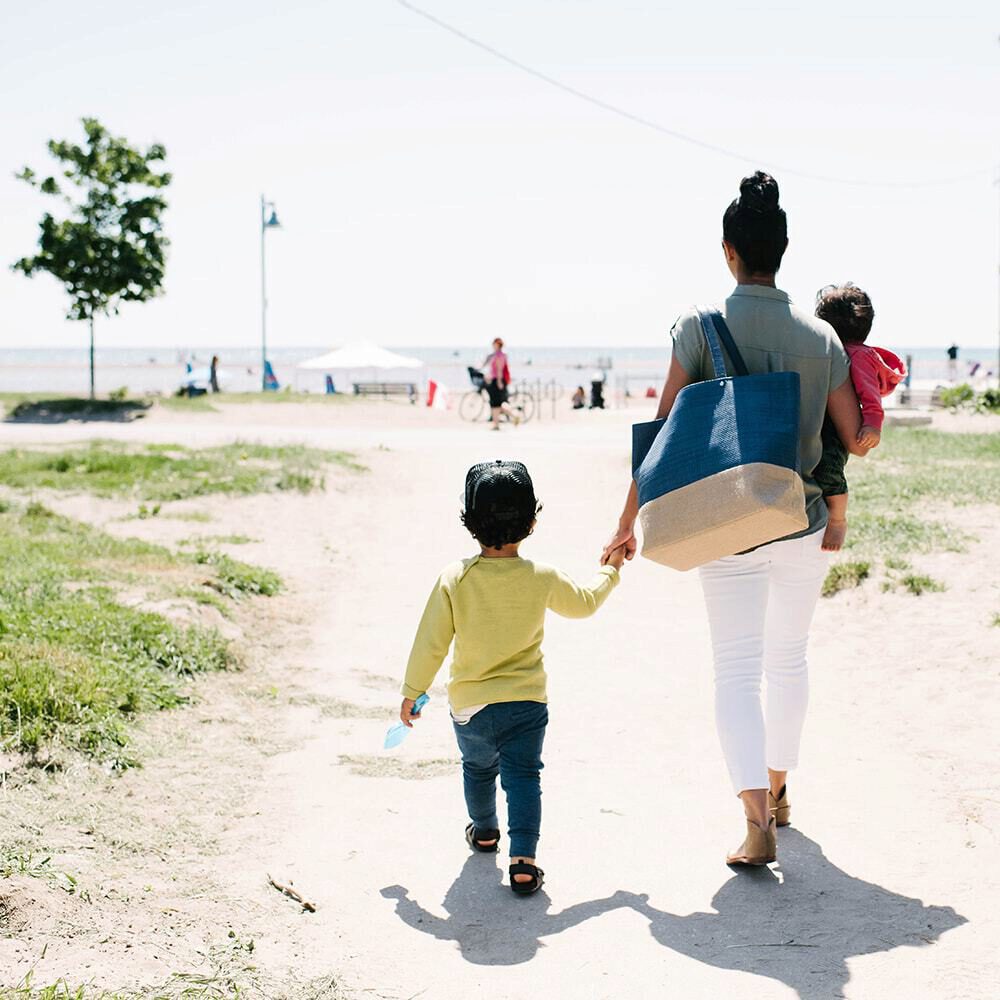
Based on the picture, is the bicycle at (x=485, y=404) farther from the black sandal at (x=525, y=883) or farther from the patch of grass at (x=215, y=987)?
the patch of grass at (x=215, y=987)

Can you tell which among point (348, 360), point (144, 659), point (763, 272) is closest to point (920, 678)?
point (763, 272)

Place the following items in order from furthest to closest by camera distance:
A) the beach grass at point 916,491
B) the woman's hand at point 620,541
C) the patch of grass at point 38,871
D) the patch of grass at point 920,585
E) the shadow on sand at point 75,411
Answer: the shadow on sand at point 75,411 → the beach grass at point 916,491 → the patch of grass at point 920,585 → the woman's hand at point 620,541 → the patch of grass at point 38,871

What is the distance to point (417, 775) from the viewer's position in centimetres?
524

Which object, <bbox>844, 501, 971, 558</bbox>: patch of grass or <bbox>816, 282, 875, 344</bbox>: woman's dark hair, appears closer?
<bbox>816, 282, 875, 344</bbox>: woman's dark hair

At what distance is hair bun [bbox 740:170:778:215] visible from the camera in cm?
390

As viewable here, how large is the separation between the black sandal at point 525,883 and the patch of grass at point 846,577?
4.86 meters

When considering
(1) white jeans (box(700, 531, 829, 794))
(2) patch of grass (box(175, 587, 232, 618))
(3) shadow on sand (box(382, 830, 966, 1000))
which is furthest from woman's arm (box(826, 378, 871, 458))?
(2) patch of grass (box(175, 587, 232, 618))

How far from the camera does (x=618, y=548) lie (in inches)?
166

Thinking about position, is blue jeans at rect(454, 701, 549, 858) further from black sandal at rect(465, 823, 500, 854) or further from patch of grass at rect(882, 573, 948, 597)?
patch of grass at rect(882, 573, 948, 597)

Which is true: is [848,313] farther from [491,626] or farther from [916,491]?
[916,491]

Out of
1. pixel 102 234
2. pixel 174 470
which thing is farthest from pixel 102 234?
pixel 174 470

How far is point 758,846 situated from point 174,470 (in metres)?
11.0

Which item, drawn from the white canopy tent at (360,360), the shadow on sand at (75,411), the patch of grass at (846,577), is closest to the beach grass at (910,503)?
the patch of grass at (846,577)

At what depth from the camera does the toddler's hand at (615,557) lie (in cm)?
423
